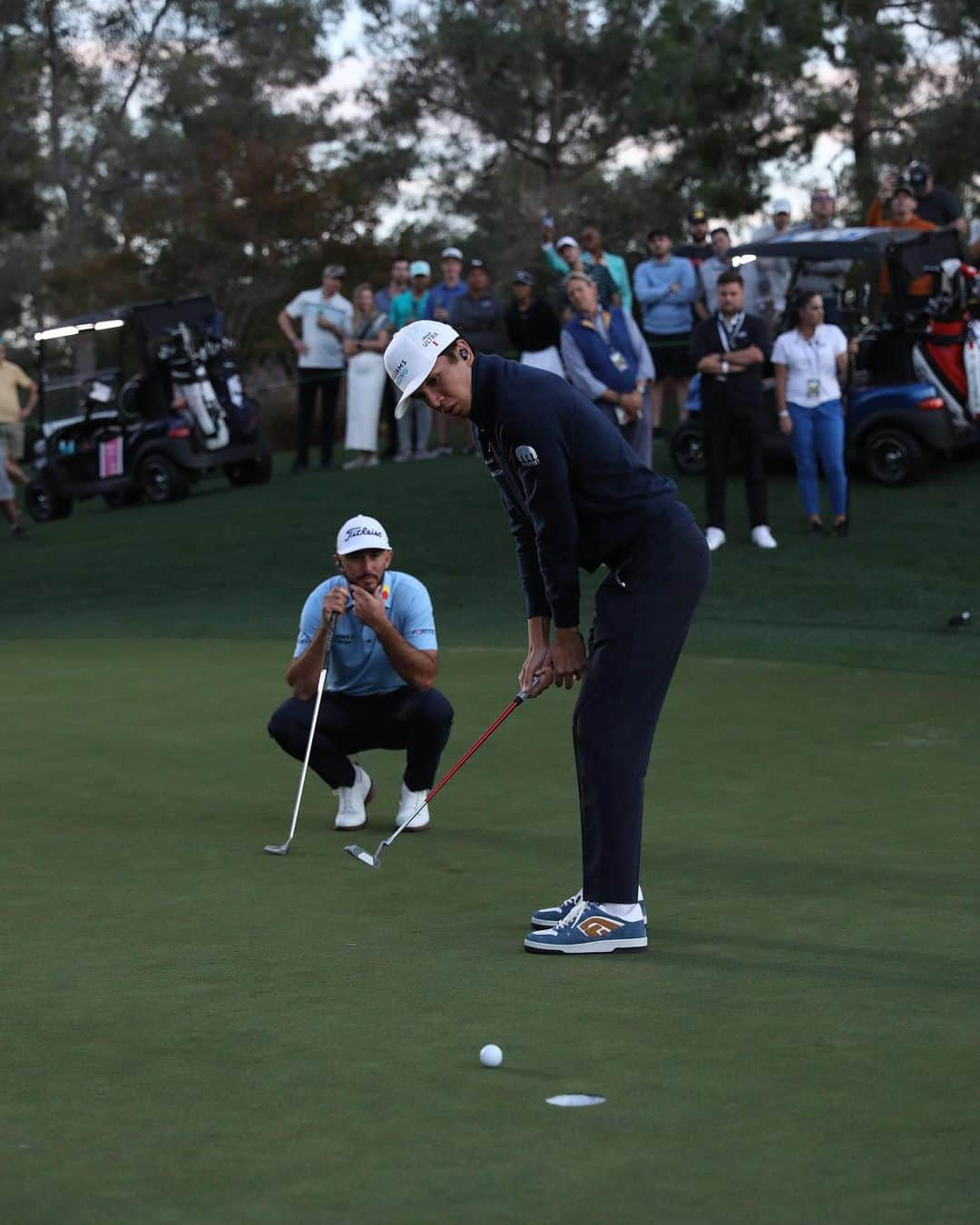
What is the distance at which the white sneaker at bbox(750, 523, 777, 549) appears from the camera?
1567 cm

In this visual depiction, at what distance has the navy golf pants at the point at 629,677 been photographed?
19.5 feet

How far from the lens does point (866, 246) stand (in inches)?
696

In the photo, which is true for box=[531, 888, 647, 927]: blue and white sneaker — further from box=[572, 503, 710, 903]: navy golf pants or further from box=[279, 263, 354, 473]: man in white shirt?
box=[279, 263, 354, 473]: man in white shirt

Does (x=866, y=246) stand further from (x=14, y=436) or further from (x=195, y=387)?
(x=14, y=436)

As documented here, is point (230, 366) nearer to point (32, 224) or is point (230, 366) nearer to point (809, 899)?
point (809, 899)

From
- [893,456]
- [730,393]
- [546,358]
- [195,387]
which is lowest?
[893,456]

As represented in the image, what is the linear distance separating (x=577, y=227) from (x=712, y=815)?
107 feet

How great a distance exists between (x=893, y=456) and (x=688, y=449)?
1996mm

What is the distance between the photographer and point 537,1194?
3895 millimetres

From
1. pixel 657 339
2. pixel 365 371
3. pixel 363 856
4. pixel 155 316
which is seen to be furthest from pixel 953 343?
pixel 363 856

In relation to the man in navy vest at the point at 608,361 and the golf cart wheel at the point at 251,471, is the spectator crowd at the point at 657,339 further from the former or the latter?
the golf cart wheel at the point at 251,471

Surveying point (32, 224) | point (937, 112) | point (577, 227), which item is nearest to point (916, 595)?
point (937, 112)

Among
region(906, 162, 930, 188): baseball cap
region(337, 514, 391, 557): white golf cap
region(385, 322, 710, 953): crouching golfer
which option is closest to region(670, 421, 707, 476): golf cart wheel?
region(906, 162, 930, 188): baseball cap

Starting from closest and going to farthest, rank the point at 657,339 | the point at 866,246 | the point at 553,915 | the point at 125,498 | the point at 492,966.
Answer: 1. the point at 492,966
2. the point at 553,915
3. the point at 866,246
4. the point at 657,339
5. the point at 125,498
